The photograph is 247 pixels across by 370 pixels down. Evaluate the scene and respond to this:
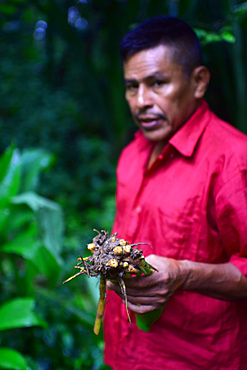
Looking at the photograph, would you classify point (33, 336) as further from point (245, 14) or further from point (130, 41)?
point (245, 14)

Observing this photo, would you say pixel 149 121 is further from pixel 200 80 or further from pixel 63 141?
pixel 63 141

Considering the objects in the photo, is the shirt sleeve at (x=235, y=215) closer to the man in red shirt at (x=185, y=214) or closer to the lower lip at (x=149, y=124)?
the man in red shirt at (x=185, y=214)

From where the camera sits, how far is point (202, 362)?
0.93m

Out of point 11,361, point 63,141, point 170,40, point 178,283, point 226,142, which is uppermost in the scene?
point 170,40

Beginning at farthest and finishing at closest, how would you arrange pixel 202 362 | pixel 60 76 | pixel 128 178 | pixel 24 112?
1. pixel 60 76
2. pixel 24 112
3. pixel 128 178
4. pixel 202 362

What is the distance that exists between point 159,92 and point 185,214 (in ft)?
1.11

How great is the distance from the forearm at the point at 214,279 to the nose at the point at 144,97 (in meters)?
0.44

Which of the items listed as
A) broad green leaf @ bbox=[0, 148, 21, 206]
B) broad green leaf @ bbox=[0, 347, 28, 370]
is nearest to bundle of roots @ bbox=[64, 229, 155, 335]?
broad green leaf @ bbox=[0, 347, 28, 370]

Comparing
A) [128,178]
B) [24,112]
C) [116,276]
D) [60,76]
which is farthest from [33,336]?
[60,76]

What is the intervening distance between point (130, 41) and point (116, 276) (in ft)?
2.12

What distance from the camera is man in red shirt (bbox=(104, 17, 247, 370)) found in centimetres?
85

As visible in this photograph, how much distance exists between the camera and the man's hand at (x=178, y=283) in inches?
30.8

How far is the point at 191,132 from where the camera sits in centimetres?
98

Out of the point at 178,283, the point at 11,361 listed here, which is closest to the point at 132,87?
the point at 178,283
